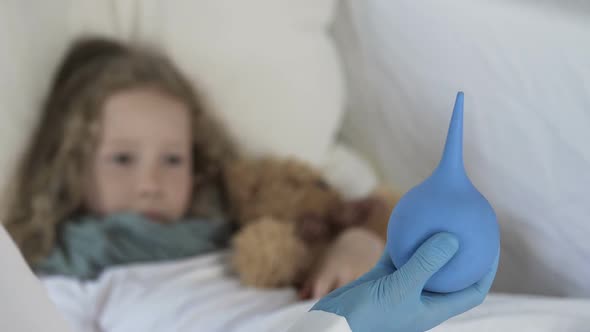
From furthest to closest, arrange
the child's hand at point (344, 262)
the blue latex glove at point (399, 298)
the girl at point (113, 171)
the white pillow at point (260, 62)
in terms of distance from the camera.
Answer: the white pillow at point (260, 62)
the girl at point (113, 171)
the child's hand at point (344, 262)
the blue latex glove at point (399, 298)

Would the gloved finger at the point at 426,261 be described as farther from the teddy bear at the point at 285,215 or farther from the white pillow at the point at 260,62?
the white pillow at the point at 260,62

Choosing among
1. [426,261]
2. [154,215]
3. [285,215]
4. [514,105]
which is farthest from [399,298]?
[154,215]

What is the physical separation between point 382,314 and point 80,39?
0.80m

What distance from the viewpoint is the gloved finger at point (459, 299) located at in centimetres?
52

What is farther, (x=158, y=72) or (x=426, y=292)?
(x=158, y=72)

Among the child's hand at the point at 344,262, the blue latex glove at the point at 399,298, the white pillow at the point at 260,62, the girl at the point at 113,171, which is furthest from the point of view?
the white pillow at the point at 260,62

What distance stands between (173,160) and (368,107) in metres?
0.32

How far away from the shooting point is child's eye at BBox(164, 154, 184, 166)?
39.4 inches

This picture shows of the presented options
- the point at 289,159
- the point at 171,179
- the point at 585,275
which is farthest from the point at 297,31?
the point at 585,275

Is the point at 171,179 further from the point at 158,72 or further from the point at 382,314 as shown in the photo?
the point at 382,314

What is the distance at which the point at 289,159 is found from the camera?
3.28 feet

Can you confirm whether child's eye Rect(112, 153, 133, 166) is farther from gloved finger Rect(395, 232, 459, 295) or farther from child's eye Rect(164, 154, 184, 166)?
gloved finger Rect(395, 232, 459, 295)

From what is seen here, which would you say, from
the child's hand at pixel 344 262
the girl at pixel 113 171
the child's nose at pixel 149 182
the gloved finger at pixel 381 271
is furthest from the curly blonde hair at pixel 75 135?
the gloved finger at pixel 381 271

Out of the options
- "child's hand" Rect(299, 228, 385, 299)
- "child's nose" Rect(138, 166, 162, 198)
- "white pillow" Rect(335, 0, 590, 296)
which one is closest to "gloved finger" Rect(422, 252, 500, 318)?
"white pillow" Rect(335, 0, 590, 296)
